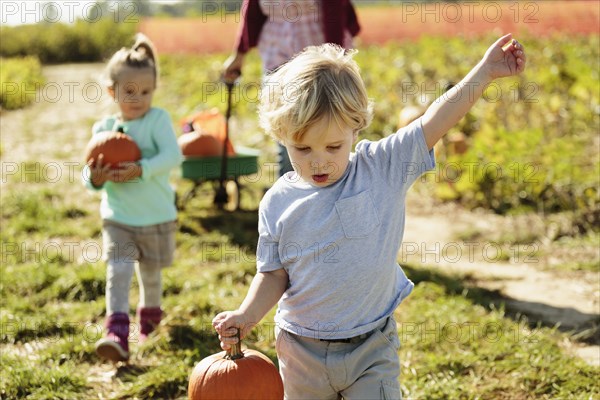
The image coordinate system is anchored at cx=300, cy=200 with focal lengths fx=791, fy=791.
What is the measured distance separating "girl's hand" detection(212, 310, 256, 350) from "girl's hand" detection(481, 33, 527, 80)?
101cm

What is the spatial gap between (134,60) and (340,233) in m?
1.90

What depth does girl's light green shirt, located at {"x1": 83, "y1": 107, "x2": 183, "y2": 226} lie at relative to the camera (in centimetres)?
382

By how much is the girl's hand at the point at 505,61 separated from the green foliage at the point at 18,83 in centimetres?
1200

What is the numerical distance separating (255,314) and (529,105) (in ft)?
18.5

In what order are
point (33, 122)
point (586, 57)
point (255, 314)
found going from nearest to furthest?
point (255, 314), point (586, 57), point (33, 122)

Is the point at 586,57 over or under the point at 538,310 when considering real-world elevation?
over

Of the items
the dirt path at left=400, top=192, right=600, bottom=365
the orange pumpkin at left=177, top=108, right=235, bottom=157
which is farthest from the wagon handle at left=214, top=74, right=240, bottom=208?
the dirt path at left=400, top=192, right=600, bottom=365

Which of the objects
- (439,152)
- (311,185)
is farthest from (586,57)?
(311,185)

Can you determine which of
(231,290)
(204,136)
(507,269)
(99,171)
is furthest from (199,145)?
(507,269)

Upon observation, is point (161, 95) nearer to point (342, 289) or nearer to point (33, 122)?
point (33, 122)

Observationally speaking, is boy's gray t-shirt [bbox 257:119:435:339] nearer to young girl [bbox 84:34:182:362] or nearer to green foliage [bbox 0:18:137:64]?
young girl [bbox 84:34:182:362]

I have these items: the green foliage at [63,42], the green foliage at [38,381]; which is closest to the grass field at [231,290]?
the green foliage at [38,381]

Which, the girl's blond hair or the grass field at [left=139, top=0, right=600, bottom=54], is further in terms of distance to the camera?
the grass field at [left=139, top=0, right=600, bottom=54]

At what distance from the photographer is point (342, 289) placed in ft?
7.73
